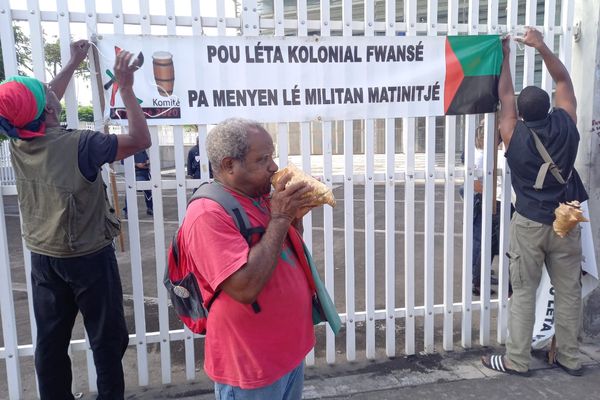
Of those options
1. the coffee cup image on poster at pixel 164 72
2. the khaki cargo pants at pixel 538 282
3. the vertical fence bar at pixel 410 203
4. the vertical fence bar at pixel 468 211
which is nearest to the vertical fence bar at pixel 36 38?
the coffee cup image on poster at pixel 164 72

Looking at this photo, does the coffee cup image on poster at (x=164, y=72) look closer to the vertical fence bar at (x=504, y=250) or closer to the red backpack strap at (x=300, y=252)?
the red backpack strap at (x=300, y=252)

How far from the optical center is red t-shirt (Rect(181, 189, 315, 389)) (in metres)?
1.80

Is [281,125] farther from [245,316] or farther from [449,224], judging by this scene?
[245,316]

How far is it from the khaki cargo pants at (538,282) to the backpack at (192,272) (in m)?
2.24

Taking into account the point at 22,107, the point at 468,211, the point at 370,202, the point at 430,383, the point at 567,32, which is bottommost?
the point at 430,383

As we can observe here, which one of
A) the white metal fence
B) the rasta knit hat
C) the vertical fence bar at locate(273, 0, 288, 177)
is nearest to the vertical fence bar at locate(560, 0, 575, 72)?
the white metal fence

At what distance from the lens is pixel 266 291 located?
75.6 inches

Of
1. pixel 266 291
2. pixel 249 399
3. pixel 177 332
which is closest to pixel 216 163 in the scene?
pixel 266 291

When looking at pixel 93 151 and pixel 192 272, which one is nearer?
pixel 192 272

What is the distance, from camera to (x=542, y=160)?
3.26m

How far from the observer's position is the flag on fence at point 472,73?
356 cm

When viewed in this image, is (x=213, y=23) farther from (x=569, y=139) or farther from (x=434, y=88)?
(x=569, y=139)

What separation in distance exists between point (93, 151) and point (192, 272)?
1.07m

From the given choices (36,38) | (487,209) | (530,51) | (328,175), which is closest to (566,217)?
(487,209)
